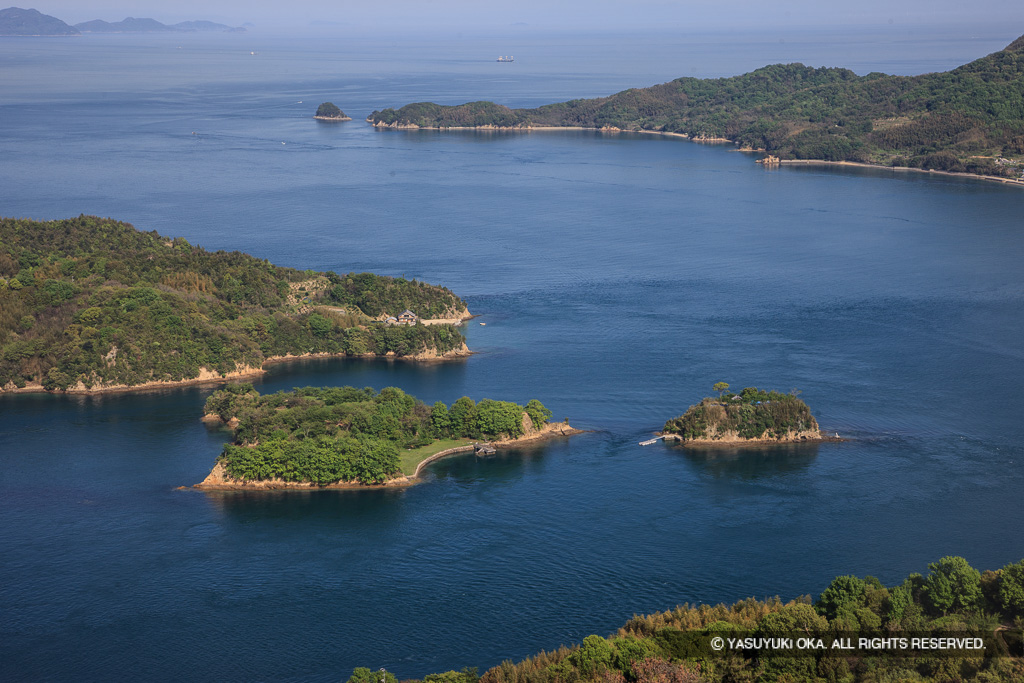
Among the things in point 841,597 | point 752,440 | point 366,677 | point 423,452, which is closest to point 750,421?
point 752,440

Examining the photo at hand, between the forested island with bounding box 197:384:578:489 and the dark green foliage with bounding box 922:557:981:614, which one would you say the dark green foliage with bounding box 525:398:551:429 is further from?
the dark green foliage with bounding box 922:557:981:614

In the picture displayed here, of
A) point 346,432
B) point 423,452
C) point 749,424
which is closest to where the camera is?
point 346,432

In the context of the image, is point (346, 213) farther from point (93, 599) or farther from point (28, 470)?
point (93, 599)

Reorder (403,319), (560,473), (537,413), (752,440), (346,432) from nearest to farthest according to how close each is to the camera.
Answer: (560,473) < (346,432) < (752,440) < (537,413) < (403,319)

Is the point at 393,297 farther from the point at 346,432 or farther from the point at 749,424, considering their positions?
the point at 749,424

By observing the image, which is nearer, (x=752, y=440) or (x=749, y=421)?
(x=749, y=421)

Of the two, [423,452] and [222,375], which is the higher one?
[222,375]

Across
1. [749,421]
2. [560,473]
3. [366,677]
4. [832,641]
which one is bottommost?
[366,677]
